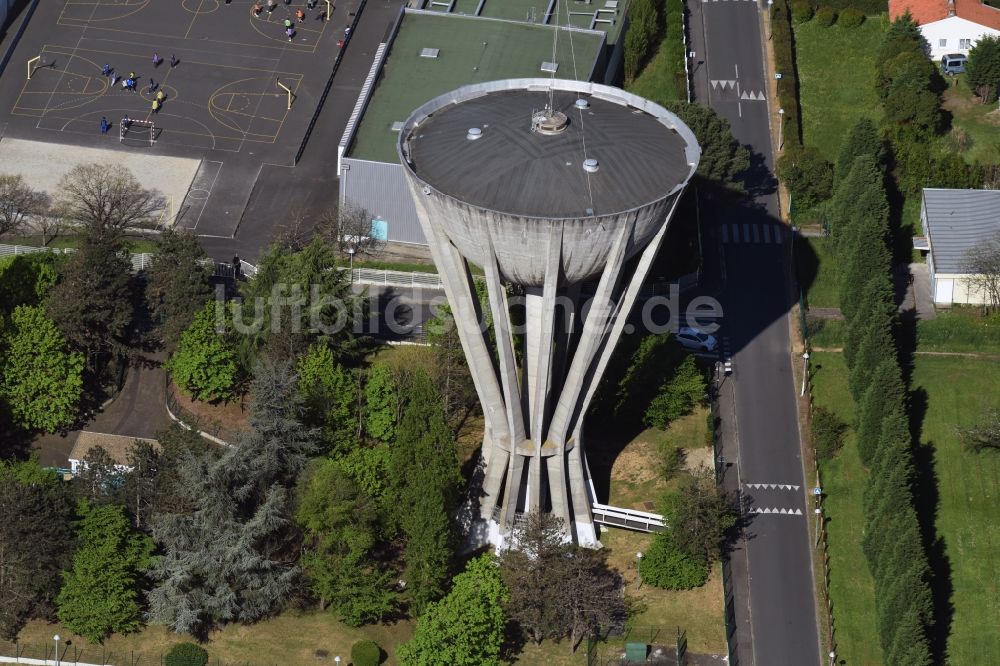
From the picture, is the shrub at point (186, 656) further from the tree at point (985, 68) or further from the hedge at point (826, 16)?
the hedge at point (826, 16)

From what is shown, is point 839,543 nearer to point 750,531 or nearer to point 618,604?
point 750,531

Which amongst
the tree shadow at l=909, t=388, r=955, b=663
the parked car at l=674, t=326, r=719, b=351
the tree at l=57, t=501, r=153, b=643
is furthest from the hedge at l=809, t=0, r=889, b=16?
the tree at l=57, t=501, r=153, b=643

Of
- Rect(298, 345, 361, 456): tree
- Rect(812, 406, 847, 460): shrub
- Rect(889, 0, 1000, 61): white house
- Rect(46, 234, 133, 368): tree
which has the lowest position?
Rect(46, 234, 133, 368): tree

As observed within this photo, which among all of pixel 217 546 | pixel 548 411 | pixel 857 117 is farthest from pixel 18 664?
pixel 857 117

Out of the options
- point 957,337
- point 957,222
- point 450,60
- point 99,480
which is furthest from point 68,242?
point 957,222

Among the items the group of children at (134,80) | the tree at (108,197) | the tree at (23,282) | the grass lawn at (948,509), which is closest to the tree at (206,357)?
the tree at (23,282)

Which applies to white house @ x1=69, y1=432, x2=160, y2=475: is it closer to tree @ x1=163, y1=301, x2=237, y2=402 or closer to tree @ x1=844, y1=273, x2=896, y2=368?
tree @ x1=163, y1=301, x2=237, y2=402
